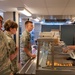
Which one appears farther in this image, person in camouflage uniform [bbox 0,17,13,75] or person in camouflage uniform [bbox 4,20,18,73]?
person in camouflage uniform [bbox 4,20,18,73]

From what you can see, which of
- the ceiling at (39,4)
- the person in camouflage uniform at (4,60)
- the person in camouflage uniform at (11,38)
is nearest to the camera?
the person in camouflage uniform at (4,60)

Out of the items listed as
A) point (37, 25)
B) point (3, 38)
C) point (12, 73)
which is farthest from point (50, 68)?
point (37, 25)

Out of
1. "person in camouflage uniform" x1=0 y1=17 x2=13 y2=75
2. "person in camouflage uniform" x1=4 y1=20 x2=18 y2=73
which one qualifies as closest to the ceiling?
"person in camouflage uniform" x1=4 y1=20 x2=18 y2=73

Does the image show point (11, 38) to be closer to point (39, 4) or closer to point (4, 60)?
point (4, 60)

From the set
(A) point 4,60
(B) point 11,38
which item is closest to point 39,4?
(B) point 11,38

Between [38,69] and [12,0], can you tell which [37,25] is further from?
[38,69]

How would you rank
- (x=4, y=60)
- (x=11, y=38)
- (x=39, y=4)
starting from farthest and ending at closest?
(x=39, y=4), (x=11, y=38), (x=4, y=60)

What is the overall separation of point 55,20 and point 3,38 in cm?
620

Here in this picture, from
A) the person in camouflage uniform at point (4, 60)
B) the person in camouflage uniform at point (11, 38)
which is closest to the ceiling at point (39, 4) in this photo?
the person in camouflage uniform at point (11, 38)

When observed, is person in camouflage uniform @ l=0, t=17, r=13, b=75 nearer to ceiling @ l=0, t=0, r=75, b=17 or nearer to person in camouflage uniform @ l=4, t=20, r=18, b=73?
person in camouflage uniform @ l=4, t=20, r=18, b=73

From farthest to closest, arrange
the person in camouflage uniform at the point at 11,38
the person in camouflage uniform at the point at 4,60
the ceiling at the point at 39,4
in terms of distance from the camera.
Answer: the ceiling at the point at 39,4, the person in camouflage uniform at the point at 11,38, the person in camouflage uniform at the point at 4,60

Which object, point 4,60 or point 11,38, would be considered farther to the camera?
point 11,38

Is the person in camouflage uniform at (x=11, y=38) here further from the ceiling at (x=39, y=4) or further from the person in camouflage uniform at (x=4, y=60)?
the ceiling at (x=39, y=4)

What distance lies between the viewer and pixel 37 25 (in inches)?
623
